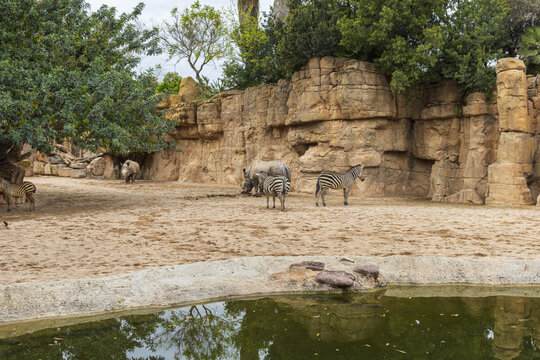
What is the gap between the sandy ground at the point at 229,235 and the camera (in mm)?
7348

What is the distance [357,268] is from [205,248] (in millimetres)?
2997

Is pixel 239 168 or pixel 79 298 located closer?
pixel 79 298

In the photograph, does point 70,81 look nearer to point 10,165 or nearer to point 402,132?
point 10,165

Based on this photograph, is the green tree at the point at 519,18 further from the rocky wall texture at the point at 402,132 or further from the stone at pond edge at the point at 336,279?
the stone at pond edge at the point at 336,279

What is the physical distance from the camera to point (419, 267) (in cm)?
664

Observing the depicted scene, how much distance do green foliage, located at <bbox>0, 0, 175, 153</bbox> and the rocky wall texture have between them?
701cm

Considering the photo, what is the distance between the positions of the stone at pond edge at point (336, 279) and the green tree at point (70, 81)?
27.2 ft

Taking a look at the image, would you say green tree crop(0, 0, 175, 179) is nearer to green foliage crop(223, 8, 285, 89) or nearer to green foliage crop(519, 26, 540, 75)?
green foliage crop(223, 8, 285, 89)

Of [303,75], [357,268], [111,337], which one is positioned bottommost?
[111,337]

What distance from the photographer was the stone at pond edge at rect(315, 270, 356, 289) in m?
6.19

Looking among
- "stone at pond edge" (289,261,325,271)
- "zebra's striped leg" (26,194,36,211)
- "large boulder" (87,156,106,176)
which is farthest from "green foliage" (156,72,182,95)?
"stone at pond edge" (289,261,325,271)

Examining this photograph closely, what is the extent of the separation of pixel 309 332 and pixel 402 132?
15950 mm

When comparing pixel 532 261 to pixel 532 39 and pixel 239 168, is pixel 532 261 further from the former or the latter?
pixel 239 168

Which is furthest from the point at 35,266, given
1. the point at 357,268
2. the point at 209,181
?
the point at 209,181
